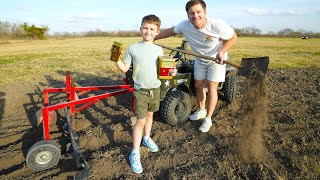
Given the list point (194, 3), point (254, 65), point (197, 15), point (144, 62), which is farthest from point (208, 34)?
point (144, 62)

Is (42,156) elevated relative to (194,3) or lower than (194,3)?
lower

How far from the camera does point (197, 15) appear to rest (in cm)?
389

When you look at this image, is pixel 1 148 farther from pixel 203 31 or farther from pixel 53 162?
pixel 203 31

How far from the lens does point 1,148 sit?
4328 millimetres

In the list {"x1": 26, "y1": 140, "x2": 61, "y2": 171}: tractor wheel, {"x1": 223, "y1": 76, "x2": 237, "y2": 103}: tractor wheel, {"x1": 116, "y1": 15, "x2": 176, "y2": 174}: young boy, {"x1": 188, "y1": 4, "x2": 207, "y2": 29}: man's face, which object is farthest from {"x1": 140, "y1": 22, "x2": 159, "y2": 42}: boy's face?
{"x1": 223, "y1": 76, "x2": 237, "y2": 103}: tractor wheel

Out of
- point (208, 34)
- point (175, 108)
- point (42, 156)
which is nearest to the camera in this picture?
point (42, 156)

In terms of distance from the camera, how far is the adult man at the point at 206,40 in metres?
3.90

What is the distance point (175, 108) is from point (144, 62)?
67.7 inches

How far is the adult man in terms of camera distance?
3.90 m

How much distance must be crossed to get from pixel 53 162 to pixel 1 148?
50.5 inches

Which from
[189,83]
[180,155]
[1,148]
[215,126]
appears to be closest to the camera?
[180,155]

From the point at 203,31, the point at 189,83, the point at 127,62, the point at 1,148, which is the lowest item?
the point at 1,148

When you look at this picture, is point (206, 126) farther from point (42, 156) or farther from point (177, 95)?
point (42, 156)

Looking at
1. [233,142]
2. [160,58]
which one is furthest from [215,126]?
[160,58]
